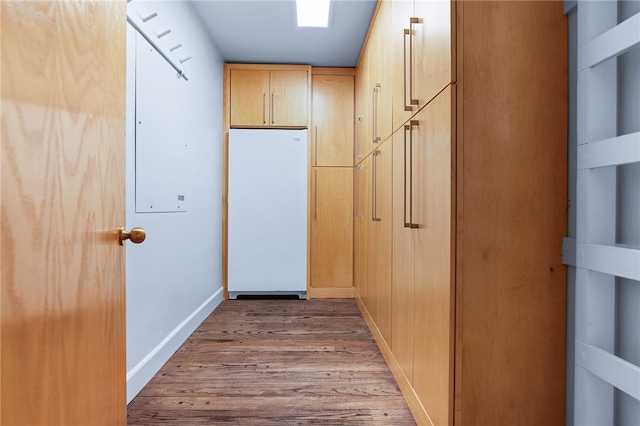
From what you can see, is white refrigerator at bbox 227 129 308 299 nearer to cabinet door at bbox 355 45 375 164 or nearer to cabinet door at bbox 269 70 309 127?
cabinet door at bbox 269 70 309 127

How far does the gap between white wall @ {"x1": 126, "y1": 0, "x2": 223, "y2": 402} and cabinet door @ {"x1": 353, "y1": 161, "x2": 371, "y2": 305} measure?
1338mm

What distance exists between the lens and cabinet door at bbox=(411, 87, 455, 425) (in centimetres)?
117

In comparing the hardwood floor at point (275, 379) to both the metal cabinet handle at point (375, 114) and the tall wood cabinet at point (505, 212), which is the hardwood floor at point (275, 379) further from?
the metal cabinet handle at point (375, 114)

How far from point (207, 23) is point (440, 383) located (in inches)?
115

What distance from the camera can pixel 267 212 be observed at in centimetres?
347

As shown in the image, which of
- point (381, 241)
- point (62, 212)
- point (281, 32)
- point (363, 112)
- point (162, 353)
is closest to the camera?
point (62, 212)

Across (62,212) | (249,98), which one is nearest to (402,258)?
(62,212)

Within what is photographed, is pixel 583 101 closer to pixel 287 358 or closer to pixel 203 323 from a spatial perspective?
pixel 287 358

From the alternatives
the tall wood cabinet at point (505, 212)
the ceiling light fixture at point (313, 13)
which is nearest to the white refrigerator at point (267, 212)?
the ceiling light fixture at point (313, 13)

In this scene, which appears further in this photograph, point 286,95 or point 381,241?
→ point 286,95

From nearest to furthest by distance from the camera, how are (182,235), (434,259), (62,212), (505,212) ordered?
(62,212)
(505,212)
(434,259)
(182,235)

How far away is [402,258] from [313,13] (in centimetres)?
196

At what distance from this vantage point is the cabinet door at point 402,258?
1579 mm

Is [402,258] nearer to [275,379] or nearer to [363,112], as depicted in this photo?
[275,379]
